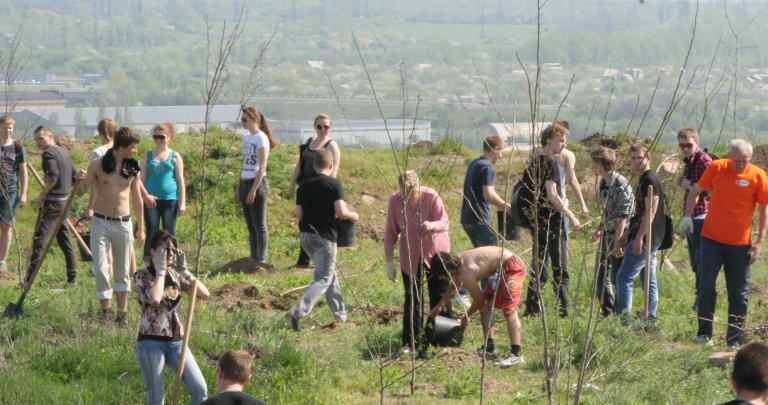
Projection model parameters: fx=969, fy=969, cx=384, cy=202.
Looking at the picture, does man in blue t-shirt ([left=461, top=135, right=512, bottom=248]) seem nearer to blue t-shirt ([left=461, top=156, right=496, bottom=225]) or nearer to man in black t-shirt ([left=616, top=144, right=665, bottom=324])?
blue t-shirt ([left=461, top=156, right=496, bottom=225])

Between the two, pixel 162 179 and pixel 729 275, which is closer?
pixel 729 275

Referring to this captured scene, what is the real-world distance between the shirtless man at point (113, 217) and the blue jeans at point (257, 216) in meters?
2.77

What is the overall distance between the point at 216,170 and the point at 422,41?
12899cm

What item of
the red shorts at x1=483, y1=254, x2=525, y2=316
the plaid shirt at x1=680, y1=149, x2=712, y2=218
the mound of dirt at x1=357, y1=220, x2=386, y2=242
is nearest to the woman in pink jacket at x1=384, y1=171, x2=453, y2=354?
the red shorts at x1=483, y1=254, x2=525, y2=316

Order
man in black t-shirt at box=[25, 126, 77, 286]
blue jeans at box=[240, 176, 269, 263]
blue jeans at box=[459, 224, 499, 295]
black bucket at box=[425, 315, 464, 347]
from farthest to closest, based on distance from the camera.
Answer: blue jeans at box=[240, 176, 269, 263] < man in black t-shirt at box=[25, 126, 77, 286] < blue jeans at box=[459, 224, 499, 295] < black bucket at box=[425, 315, 464, 347]

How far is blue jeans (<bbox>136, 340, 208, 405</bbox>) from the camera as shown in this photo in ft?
18.9

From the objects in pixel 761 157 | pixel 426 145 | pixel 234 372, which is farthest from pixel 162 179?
pixel 761 157

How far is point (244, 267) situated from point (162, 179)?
5.72 ft

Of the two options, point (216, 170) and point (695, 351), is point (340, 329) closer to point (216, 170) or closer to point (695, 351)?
point (695, 351)

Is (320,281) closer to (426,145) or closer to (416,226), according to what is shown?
(416,226)

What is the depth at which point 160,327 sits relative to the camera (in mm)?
5770

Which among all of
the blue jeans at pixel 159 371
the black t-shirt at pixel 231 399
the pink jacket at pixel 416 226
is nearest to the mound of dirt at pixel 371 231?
the pink jacket at pixel 416 226

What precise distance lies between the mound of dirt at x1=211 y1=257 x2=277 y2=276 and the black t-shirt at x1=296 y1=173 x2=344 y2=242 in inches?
105

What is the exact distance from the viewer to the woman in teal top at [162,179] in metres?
9.49
